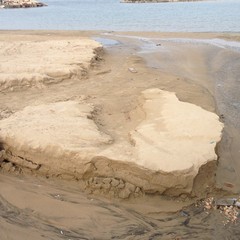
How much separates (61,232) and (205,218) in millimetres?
1577

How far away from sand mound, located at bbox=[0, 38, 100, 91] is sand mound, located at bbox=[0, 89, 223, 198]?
299cm

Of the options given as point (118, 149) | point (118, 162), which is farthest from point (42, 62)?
point (118, 162)

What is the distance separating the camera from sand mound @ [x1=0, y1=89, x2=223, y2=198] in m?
4.61

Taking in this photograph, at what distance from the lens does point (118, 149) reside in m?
5.05

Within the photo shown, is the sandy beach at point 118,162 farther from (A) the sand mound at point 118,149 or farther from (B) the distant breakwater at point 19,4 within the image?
(B) the distant breakwater at point 19,4

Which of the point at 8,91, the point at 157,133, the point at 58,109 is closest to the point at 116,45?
the point at 8,91

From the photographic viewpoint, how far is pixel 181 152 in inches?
194

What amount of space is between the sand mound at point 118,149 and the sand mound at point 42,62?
2.99 metres

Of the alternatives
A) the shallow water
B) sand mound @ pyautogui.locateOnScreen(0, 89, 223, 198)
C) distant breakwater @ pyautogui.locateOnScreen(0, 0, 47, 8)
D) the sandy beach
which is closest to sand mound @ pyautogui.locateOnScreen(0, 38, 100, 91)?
the sandy beach

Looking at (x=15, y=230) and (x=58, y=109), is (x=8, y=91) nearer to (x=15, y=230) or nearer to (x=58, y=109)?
(x=58, y=109)

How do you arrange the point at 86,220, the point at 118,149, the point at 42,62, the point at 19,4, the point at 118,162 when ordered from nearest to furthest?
the point at 86,220 → the point at 118,162 → the point at 118,149 → the point at 42,62 → the point at 19,4

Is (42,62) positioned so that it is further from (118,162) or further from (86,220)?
(86,220)

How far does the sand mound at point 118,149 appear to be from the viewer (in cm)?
461

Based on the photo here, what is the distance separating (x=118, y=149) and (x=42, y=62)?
20.3 ft
